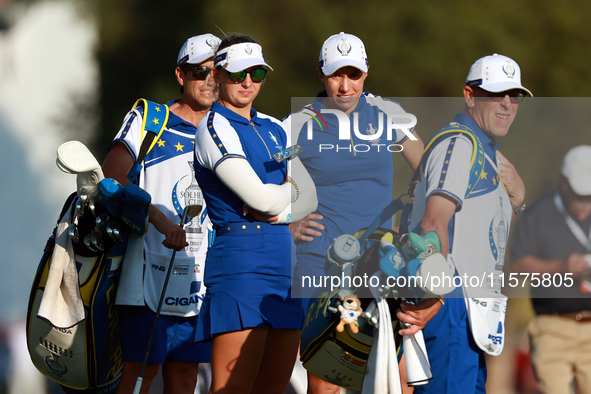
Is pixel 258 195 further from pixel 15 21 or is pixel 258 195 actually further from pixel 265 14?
pixel 15 21

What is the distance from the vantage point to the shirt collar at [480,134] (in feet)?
11.4

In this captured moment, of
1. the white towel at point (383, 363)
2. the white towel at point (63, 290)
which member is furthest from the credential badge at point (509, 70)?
the white towel at point (63, 290)

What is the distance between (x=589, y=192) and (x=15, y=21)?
21.9ft

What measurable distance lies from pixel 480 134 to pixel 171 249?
5.82ft

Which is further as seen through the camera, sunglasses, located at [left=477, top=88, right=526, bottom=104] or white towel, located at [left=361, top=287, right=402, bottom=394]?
sunglasses, located at [left=477, top=88, right=526, bottom=104]

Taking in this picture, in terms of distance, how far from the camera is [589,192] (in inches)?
143

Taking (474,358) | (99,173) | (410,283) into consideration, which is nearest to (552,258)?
(474,358)

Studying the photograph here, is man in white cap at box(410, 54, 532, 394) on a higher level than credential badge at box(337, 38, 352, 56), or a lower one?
lower

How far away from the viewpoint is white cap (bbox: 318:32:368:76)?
4020mm

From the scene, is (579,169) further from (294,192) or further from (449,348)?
(294,192)

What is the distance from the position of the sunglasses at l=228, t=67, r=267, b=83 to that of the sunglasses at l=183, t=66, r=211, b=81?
100cm

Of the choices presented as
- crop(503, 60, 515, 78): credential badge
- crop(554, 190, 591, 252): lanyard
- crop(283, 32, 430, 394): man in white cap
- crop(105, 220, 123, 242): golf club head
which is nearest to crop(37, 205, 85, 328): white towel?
crop(105, 220, 123, 242): golf club head

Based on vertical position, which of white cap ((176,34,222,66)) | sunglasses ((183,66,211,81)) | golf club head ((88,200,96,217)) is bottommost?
golf club head ((88,200,96,217))

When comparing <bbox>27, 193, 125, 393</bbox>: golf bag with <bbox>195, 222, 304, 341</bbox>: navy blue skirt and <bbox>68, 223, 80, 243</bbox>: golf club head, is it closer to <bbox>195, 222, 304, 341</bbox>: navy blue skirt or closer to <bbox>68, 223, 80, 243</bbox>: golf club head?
<bbox>68, 223, 80, 243</bbox>: golf club head
